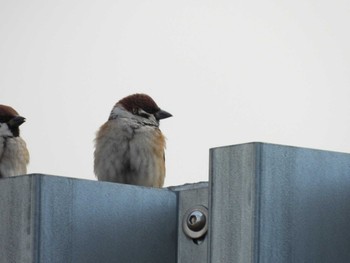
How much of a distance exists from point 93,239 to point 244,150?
947mm

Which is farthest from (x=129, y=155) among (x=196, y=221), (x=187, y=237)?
(x=196, y=221)

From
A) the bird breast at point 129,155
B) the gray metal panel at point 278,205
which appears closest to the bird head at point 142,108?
the bird breast at point 129,155

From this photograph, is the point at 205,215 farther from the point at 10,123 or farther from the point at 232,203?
the point at 10,123

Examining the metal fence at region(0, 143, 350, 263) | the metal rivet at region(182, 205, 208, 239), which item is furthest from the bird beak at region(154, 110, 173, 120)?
the metal rivet at region(182, 205, 208, 239)

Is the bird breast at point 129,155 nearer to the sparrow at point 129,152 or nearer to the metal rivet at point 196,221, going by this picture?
the sparrow at point 129,152

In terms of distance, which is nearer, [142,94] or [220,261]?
[220,261]

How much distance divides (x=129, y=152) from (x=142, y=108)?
23.1 inches

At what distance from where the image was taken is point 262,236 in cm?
312

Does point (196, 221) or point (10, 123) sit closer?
point (196, 221)

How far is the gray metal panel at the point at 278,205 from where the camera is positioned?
10.3 ft

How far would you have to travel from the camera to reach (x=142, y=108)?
760cm

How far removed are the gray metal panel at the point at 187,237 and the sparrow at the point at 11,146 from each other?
363 cm

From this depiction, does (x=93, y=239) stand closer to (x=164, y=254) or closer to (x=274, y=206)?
(x=164, y=254)

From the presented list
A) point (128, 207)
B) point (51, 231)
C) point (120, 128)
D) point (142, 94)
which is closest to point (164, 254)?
point (128, 207)
